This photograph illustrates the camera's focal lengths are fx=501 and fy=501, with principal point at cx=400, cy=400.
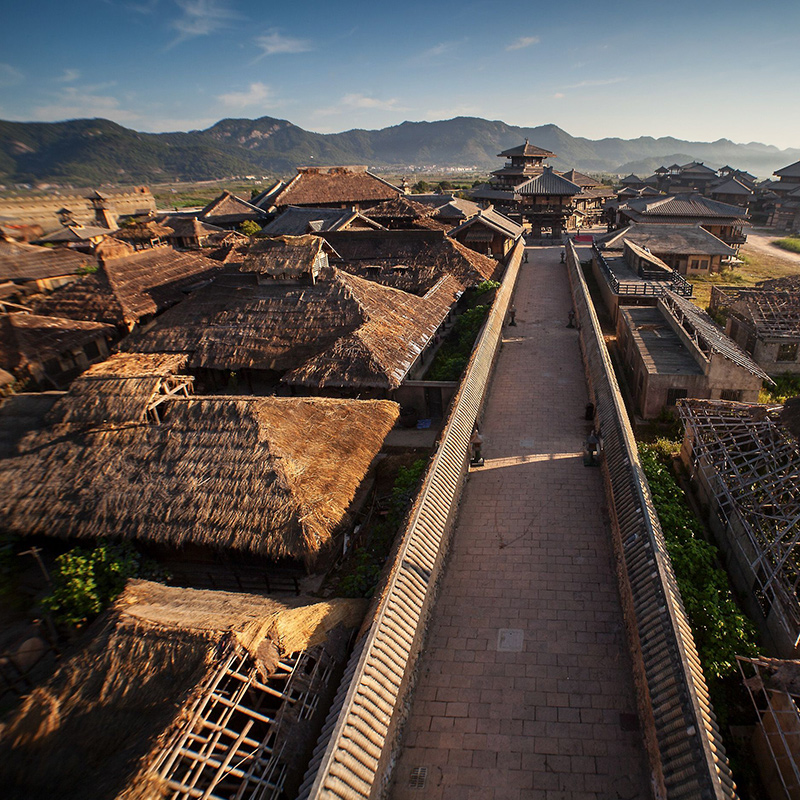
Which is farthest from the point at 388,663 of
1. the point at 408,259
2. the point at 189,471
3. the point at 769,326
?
the point at 408,259

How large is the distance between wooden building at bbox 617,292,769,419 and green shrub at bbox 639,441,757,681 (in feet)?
21.1

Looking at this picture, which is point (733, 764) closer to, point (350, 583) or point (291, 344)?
point (350, 583)

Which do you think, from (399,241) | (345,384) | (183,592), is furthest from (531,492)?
(399,241)

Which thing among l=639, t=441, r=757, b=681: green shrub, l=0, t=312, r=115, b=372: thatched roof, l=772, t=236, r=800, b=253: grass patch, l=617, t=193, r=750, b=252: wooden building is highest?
l=639, t=441, r=757, b=681: green shrub

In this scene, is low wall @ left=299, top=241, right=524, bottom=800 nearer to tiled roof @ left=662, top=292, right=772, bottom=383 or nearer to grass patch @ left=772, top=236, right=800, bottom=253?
tiled roof @ left=662, top=292, right=772, bottom=383

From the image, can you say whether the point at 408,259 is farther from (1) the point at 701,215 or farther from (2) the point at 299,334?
(1) the point at 701,215

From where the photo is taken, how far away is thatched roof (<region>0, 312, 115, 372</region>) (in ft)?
71.5

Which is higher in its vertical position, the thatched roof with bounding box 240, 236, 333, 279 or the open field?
the thatched roof with bounding box 240, 236, 333, 279

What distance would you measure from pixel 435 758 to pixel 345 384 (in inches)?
450

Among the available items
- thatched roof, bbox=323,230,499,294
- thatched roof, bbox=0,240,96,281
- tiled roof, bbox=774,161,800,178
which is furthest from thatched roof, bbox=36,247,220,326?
tiled roof, bbox=774,161,800,178

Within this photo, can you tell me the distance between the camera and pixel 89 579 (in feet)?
35.1

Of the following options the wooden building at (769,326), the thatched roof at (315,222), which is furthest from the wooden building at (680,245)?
the thatched roof at (315,222)

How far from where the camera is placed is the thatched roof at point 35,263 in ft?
112

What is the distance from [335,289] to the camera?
20.8 metres
